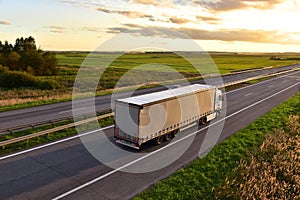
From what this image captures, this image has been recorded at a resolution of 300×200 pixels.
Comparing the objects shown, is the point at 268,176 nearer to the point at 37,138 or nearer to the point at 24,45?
the point at 37,138

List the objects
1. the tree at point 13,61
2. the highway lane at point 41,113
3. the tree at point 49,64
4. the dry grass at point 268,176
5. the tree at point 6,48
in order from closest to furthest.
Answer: the dry grass at point 268,176 → the highway lane at point 41,113 → the tree at point 13,61 → the tree at point 49,64 → the tree at point 6,48

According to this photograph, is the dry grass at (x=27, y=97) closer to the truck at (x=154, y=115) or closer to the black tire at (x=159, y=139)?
the truck at (x=154, y=115)

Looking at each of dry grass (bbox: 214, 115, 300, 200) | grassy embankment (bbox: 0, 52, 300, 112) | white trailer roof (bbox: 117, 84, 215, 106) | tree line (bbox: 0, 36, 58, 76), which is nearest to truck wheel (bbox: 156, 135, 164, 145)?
white trailer roof (bbox: 117, 84, 215, 106)

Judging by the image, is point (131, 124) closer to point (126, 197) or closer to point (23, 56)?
point (126, 197)

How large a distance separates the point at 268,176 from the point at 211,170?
2560 mm

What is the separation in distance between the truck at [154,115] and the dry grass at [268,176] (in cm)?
462

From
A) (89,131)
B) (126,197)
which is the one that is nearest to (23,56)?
(89,131)

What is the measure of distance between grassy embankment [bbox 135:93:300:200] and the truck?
106 inches

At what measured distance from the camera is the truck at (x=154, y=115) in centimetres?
1369

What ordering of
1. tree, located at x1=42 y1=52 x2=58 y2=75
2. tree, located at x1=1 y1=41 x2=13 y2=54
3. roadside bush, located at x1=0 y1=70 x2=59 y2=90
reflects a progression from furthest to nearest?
tree, located at x1=1 y1=41 x2=13 y2=54
tree, located at x1=42 y1=52 x2=58 y2=75
roadside bush, located at x1=0 y1=70 x2=59 y2=90

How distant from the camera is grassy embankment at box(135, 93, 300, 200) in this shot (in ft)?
34.5

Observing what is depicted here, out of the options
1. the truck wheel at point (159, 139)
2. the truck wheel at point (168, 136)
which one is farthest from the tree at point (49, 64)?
the truck wheel at point (159, 139)

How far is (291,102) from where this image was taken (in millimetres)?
Result: 31203

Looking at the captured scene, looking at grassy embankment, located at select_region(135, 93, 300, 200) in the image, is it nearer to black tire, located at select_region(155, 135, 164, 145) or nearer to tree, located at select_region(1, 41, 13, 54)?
black tire, located at select_region(155, 135, 164, 145)
